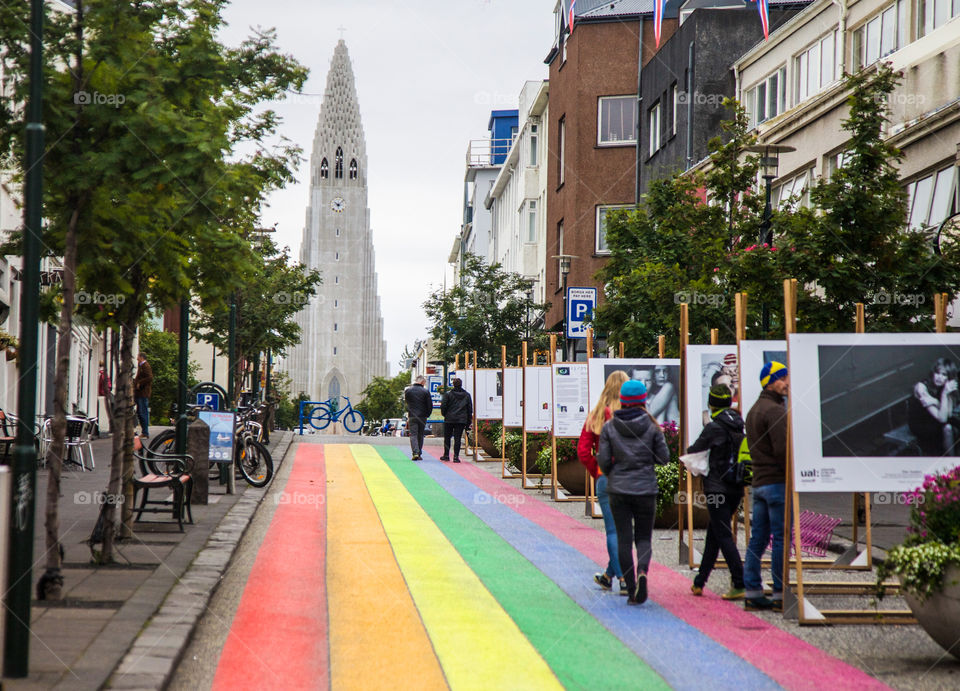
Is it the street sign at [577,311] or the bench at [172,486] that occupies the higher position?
the street sign at [577,311]

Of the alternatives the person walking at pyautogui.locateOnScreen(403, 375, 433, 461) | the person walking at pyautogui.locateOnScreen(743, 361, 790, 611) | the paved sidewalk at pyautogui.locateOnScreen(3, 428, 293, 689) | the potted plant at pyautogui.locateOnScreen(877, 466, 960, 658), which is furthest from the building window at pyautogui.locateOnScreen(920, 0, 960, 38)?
the potted plant at pyautogui.locateOnScreen(877, 466, 960, 658)

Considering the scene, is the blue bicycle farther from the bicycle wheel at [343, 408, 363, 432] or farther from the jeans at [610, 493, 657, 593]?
the jeans at [610, 493, 657, 593]

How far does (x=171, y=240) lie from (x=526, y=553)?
4.98 m

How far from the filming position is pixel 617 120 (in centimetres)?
4212

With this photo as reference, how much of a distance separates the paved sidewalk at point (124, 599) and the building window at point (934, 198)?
12358mm

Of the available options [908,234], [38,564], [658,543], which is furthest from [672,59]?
[38,564]

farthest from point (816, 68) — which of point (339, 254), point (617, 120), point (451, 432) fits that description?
point (339, 254)

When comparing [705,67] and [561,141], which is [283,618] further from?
[561,141]

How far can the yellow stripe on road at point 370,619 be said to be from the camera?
286 inches

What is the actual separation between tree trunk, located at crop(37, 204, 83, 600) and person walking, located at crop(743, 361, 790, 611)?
5434 millimetres

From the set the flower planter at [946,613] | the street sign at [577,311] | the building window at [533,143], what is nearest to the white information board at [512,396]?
the street sign at [577,311]

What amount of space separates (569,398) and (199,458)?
5793 mm

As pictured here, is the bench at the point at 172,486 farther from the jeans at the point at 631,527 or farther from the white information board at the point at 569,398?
the white information board at the point at 569,398

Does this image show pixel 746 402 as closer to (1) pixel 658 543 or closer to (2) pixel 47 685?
(1) pixel 658 543
